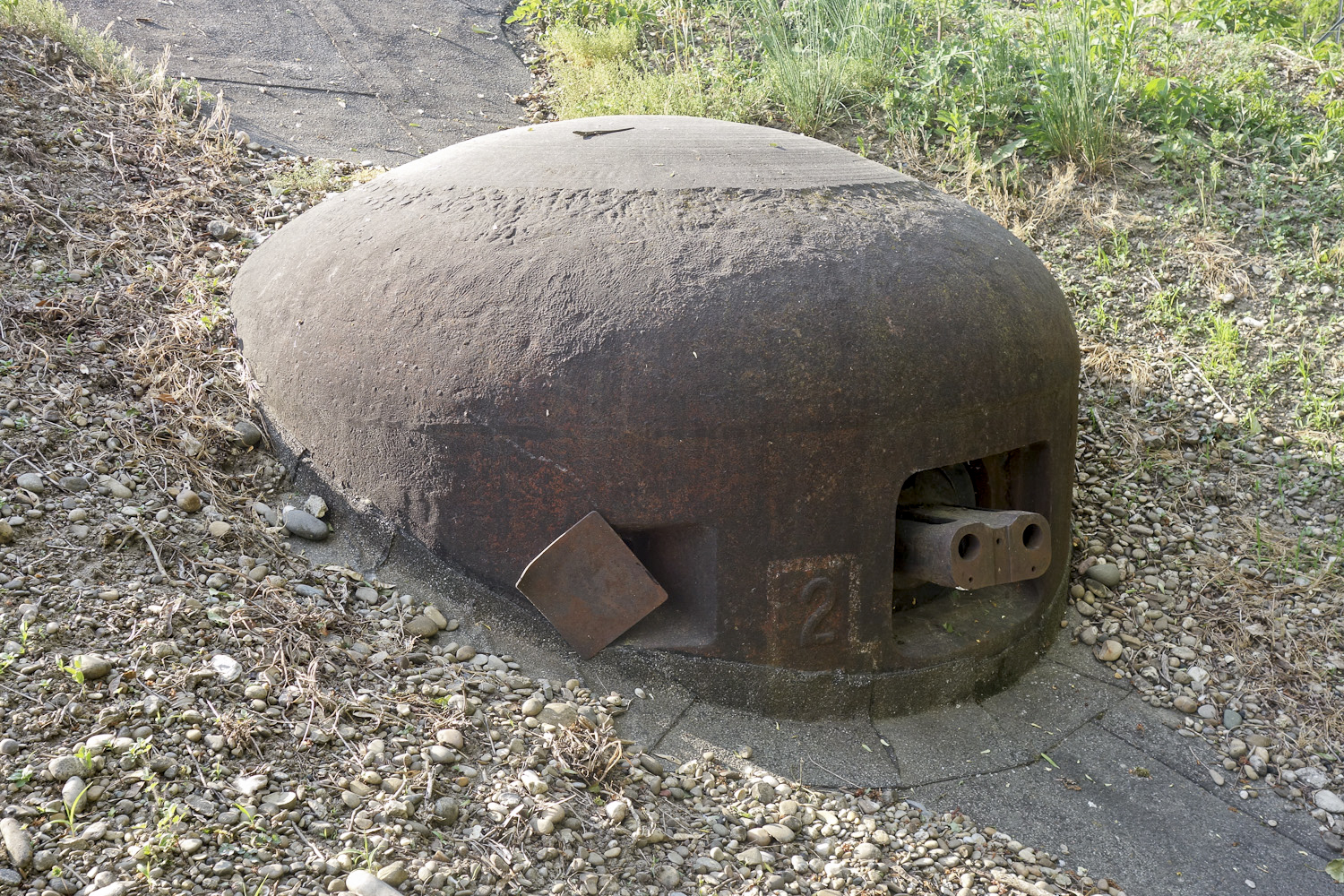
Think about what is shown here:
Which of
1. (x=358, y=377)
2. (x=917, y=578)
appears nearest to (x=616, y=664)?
(x=917, y=578)

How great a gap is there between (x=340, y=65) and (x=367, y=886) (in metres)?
6.16

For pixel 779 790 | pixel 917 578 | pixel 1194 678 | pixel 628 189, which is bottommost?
pixel 1194 678

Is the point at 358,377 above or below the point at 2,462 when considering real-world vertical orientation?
above

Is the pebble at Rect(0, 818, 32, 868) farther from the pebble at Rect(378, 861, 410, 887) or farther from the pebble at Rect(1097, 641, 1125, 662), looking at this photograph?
the pebble at Rect(1097, 641, 1125, 662)

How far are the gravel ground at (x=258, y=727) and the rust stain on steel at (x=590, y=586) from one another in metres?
0.16

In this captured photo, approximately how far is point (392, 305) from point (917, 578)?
1595 mm

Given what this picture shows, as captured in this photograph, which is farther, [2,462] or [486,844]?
[2,462]

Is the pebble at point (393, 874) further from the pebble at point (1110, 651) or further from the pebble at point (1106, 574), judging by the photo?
the pebble at point (1106, 574)

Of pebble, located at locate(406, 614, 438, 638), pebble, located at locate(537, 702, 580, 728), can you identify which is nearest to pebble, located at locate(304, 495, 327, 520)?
pebble, located at locate(406, 614, 438, 638)

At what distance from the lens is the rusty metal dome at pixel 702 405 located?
251 centimetres

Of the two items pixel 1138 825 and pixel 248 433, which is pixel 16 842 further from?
pixel 1138 825

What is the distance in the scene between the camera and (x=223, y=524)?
9.36 ft

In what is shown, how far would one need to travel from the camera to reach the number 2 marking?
261cm

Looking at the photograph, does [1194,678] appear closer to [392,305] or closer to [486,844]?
[486,844]
